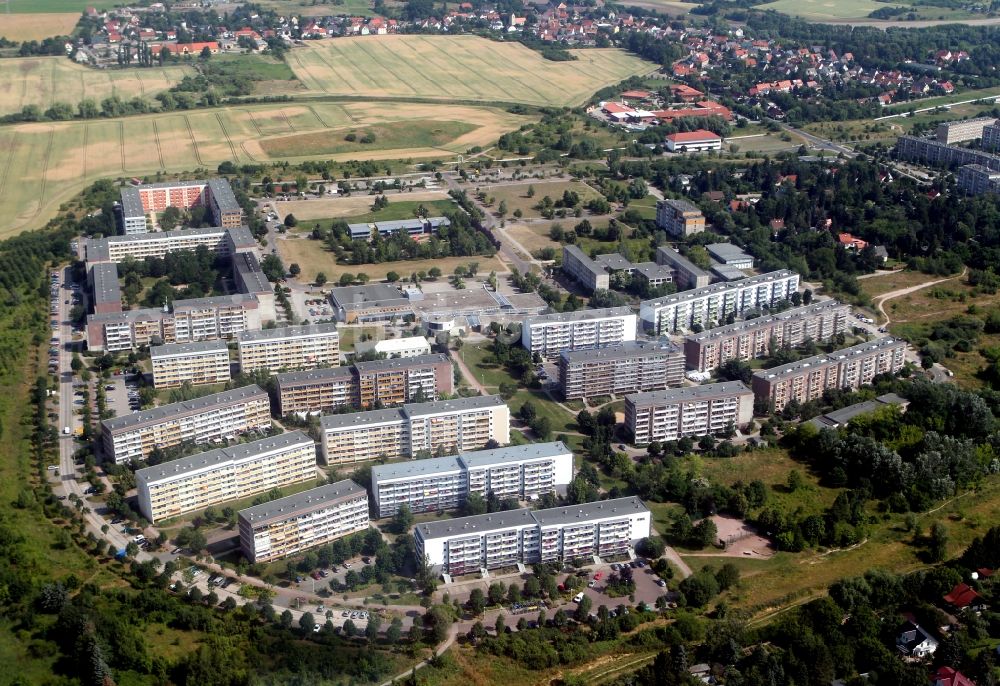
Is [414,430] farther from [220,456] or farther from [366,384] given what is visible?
[220,456]

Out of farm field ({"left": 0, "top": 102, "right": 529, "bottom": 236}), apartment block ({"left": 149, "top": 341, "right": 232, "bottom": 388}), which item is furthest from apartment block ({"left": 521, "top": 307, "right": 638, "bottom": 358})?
farm field ({"left": 0, "top": 102, "right": 529, "bottom": 236})

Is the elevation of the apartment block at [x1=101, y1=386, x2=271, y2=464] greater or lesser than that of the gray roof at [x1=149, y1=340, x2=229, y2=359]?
lesser

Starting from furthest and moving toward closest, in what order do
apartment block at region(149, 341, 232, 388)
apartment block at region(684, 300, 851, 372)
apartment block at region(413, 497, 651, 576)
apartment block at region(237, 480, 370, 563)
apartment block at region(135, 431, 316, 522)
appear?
apartment block at region(684, 300, 851, 372) < apartment block at region(149, 341, 232, 388) < apartment block at region(135, 431, 316, 522) < apartment block at region(237, 480, 370, 563) < apartment block at region(413, 497, 651, 576)

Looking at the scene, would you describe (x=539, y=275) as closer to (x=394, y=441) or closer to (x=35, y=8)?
(x=394, y=441)

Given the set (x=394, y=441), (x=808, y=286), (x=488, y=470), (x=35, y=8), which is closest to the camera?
(x=488, y=470)

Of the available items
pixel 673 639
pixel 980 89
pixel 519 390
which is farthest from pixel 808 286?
pixel 980 89

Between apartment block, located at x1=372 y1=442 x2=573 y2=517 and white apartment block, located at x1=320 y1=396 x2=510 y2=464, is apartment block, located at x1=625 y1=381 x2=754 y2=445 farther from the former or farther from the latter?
white apartment block, located at x1=320 y1=396 x2=510 y2=464
